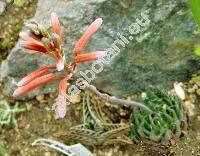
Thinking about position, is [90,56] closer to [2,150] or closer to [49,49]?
[49,49]

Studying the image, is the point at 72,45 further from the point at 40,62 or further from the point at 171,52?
the point at 171,52

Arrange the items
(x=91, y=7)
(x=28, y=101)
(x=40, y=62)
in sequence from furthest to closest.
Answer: (x=28, y=101), (x=40, y=62), (x=91, y=7)

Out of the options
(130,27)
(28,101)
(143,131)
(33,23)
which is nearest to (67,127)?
(28,101)

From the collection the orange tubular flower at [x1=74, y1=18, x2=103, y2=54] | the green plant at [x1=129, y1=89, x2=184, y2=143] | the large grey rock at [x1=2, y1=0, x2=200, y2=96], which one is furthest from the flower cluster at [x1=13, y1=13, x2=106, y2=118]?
the green plant at [x1=129, y1=89, x2=184, y2=143]

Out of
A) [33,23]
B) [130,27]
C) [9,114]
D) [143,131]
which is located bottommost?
[143,131]

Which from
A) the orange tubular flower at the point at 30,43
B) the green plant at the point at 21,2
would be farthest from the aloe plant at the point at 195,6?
the green plant at the point at 21,2

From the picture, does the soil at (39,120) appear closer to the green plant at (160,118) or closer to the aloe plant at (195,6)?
the green plant at (160,118)
